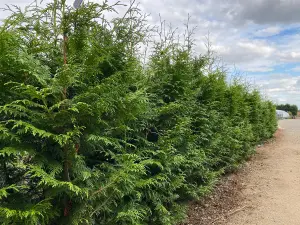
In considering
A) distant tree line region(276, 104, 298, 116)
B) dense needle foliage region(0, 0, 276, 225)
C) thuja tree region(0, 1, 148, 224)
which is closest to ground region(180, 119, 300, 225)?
dense needle foliage region(0, 0, 276, 225)

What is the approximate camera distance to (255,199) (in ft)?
16.4

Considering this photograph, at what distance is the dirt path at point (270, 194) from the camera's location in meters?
4.20

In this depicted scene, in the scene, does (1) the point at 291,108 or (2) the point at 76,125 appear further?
(1) the point at 291,108

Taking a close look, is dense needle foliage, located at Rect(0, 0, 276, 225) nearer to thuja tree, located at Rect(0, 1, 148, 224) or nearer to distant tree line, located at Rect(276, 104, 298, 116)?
thuja tree, located at Rect(0, 1, 148, 224)

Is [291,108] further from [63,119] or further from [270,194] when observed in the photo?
[63,119]

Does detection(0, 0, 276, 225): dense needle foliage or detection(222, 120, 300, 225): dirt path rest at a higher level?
detection(0, 0, 276, 225): dense needle foliage

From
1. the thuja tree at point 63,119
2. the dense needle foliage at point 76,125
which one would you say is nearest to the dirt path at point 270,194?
the dense needle foliage at point 76,125

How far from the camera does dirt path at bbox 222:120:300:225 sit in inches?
165

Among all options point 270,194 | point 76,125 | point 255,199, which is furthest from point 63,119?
point 270,194

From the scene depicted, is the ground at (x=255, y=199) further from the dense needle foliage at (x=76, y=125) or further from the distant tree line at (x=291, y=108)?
the distant tree line at (x=291, y=108)

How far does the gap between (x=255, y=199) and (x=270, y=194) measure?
1.36 feet

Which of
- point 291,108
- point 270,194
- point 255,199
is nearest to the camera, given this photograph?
point 255,199

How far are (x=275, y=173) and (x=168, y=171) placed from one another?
4.29 meters

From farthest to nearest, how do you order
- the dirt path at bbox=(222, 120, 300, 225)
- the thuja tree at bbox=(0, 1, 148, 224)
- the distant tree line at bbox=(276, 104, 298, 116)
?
the distant tree line at bbox=(276, 104, 298, 116) < the dirt path at bbox=(222, 120, 300, 225) < the thuja tree at bbox=(0, 1, 148, 224)
